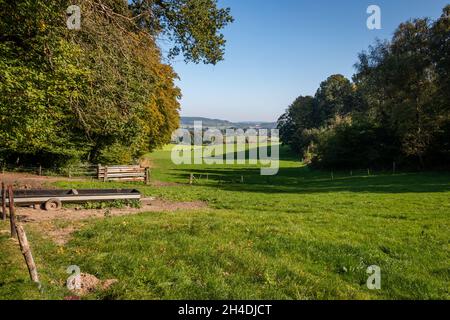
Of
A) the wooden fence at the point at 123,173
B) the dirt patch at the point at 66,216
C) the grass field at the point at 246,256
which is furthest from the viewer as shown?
the wooden fence at the point at 123,173

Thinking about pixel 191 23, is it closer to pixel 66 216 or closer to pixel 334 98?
pixel 66 216

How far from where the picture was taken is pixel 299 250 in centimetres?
1015

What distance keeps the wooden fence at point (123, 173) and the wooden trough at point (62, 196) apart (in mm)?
15323

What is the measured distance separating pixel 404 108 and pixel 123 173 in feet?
115

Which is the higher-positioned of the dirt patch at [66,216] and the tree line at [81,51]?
the tree line at [81,51]

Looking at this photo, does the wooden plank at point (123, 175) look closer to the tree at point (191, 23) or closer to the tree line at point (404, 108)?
the tree at point (191, 23)

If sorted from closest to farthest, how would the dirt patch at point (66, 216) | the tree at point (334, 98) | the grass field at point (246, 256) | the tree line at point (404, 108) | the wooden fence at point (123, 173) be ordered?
1. the grass field at point (246, 256)
2. the dirt patch at point (66, 216)
3. the wooden fence at point (123, 173)
4. the tree line at point (404, 108)
5. the tree at point (334, 98)

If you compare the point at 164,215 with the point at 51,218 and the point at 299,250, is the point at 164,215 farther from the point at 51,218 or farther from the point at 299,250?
the point at 299,250

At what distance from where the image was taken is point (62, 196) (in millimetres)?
16547

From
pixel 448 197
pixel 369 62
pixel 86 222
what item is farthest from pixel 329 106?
pixel 86 222

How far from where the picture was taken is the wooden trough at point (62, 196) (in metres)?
15.8

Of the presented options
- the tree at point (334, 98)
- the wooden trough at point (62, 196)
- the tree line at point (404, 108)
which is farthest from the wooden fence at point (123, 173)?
the tree at point (334, 98)

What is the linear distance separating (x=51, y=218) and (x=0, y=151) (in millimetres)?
22524

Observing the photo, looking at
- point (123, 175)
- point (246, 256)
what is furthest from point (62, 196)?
point (123, 175)
